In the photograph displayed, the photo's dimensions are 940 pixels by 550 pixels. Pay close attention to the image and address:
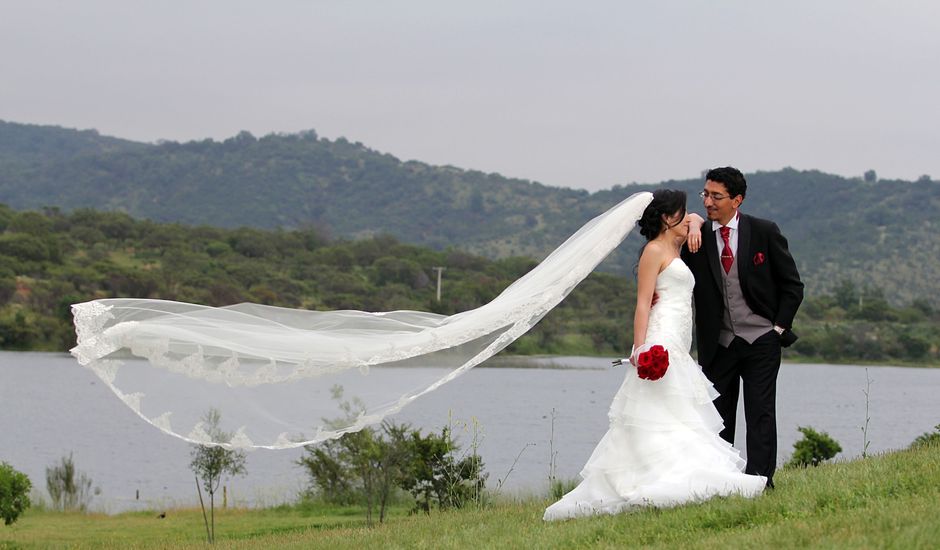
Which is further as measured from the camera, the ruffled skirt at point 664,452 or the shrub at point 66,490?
the shrub at point 66,490

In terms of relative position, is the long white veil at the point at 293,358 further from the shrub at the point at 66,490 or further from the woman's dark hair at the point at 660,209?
the shrub at the point at 66,490

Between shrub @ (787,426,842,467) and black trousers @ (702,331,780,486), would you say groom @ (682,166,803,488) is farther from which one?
shrub @ (787,426,842,467)

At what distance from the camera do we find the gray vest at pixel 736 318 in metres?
8.88

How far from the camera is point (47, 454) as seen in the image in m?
35.0

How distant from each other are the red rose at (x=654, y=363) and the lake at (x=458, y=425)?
6752mm

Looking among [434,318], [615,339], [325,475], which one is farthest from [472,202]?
[434,318]

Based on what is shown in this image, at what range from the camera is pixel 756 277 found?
8852 millimetres

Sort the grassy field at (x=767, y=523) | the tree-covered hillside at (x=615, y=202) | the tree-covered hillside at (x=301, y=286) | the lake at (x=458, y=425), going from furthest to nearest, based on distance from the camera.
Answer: the tree-covered hillside at (x=615, y=202) < the tree-covered hillside at (x=301, y=286) < the lake at (x=458, y=425) < the grassy field at (x=767, y=523)

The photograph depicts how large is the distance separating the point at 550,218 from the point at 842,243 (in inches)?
1841

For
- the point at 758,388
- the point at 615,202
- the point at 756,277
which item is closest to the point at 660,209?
the point at 756,277

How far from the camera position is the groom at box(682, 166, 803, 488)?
29.0ft

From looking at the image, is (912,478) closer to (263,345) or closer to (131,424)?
(263,345)

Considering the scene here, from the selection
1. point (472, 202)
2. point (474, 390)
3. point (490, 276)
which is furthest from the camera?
point (472, 202)

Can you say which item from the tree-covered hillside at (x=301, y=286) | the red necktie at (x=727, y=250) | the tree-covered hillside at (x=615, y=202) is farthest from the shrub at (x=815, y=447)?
the tree-covered hillside at (x=615, y=202)
